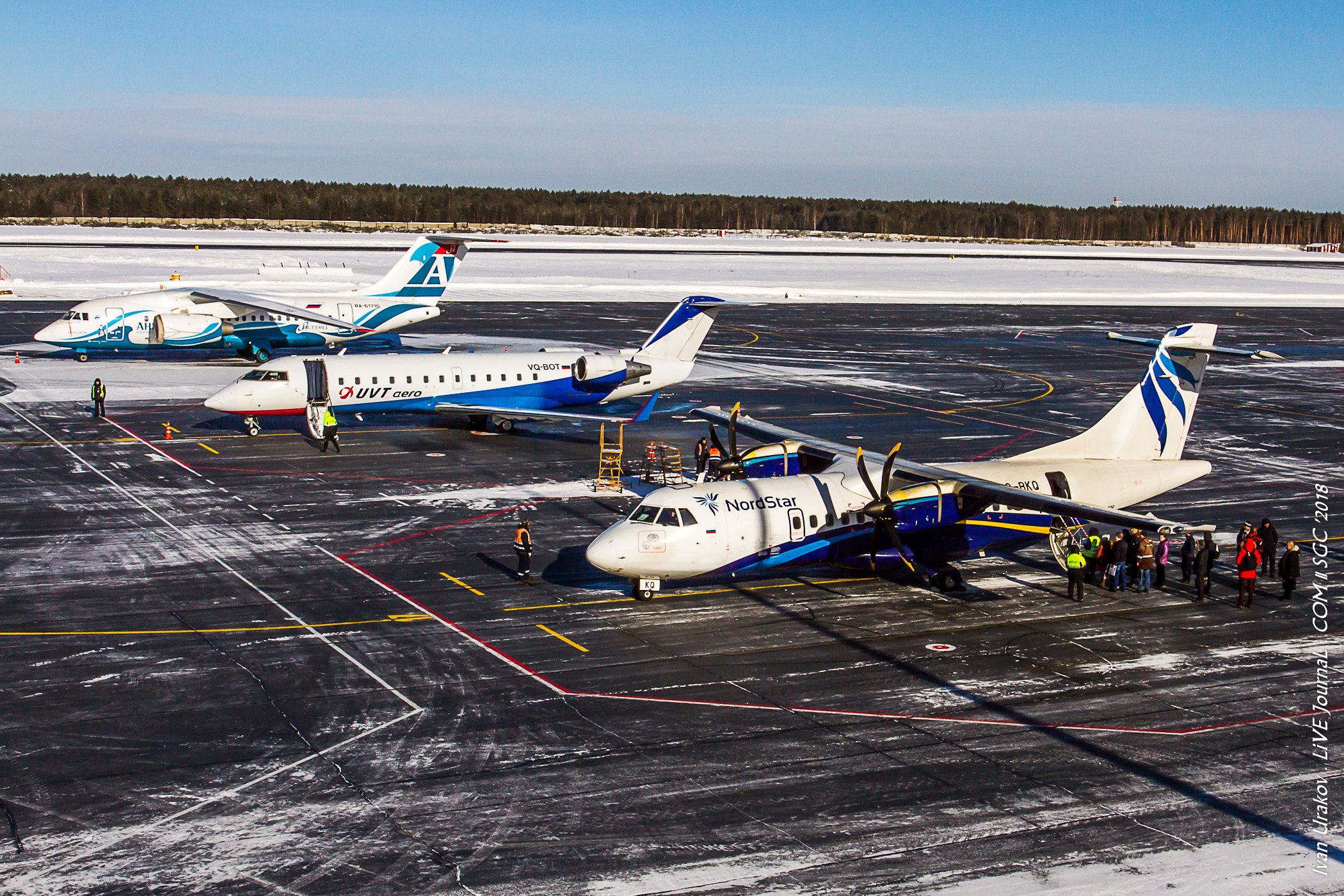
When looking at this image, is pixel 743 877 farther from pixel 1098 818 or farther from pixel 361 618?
pixel 361 618

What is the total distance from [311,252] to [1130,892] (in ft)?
470

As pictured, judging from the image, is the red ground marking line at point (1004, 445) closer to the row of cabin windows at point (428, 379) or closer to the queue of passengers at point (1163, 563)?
the queue of passengers at point (1163, 563)

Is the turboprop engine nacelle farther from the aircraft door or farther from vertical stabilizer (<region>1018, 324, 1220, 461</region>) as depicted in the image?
the aircraft door

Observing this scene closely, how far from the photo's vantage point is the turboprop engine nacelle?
51688mm

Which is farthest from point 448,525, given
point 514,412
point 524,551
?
point 514,412

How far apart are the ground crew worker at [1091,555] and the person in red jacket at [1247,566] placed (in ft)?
10.6

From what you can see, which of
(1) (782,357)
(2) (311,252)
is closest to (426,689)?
(1) (782,357)

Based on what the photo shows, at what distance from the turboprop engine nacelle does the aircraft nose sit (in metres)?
24.1

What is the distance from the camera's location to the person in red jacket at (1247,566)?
29547 millimetres

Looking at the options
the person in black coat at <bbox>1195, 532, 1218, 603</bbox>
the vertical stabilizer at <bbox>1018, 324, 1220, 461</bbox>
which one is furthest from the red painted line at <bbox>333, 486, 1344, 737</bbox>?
the vertical stabilizer at <bbox>1018, 324, 1220, 461</bbox>

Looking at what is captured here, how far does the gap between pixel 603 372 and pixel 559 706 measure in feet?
98.0

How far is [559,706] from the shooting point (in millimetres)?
22906

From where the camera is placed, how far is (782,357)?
252ft

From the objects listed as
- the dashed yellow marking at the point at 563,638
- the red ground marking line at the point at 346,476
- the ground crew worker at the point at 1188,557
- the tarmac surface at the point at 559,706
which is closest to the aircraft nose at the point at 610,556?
the tarmac surface at the point at 559,706
